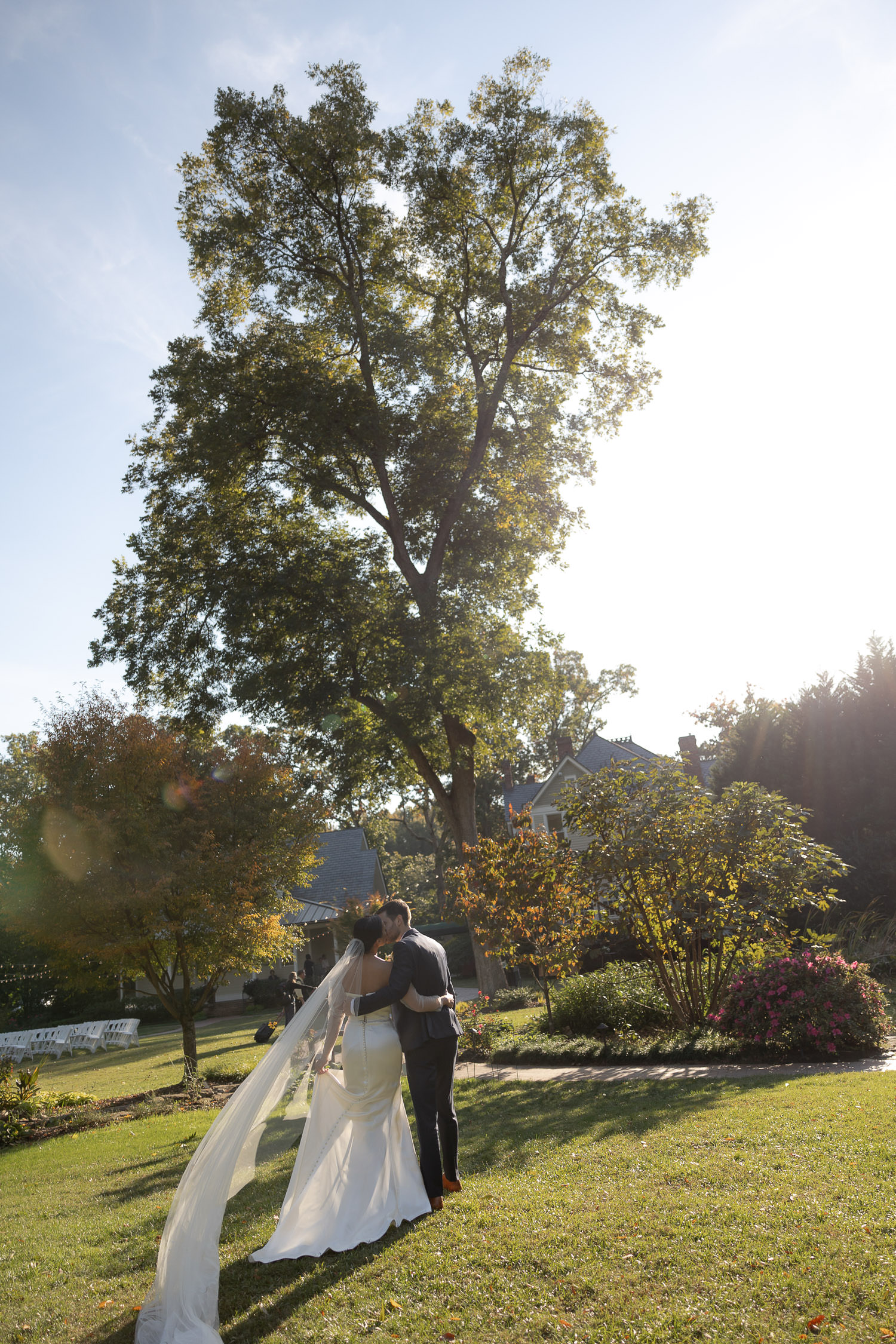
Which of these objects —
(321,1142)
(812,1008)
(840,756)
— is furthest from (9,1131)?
(840,756)

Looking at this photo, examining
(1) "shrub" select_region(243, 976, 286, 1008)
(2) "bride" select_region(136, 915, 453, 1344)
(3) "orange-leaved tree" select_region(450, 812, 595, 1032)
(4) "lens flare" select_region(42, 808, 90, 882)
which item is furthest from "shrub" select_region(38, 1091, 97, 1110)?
(1) "shrub" select_region(243, 976, 286, 1008)

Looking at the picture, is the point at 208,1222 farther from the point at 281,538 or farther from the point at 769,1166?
the point at 281,538

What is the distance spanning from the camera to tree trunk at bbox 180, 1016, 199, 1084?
Answer: 13.7 m

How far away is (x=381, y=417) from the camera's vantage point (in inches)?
745

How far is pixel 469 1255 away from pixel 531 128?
71.4 feet

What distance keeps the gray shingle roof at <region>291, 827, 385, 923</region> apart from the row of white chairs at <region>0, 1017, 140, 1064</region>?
999 centimetres

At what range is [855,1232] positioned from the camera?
4.32m

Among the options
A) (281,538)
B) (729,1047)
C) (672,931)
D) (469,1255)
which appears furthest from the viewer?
(281,538)

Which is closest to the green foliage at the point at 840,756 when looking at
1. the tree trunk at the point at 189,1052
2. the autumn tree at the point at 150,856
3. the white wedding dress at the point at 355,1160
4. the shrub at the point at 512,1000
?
the shrub at the point at 512,1000

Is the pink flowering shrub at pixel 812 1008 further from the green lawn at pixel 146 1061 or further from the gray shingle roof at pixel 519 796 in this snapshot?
the gray shingle roof at pixel 519 796

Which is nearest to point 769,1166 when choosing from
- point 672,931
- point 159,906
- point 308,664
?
point 672,931

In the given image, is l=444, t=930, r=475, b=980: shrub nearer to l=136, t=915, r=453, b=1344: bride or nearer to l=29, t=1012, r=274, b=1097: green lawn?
l=29, t=1012, r=274, b=1097: green lawn

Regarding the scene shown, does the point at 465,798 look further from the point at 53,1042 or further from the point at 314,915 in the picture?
the point at 314,915

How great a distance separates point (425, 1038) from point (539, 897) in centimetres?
798
